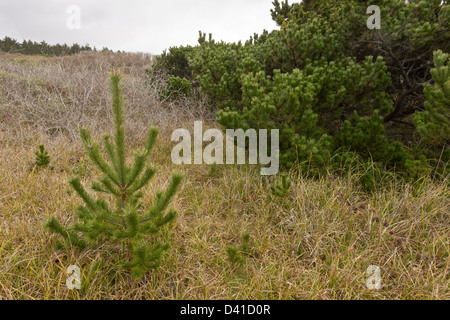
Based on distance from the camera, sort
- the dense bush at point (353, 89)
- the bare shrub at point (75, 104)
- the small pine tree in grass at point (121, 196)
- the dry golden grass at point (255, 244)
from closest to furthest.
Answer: the small pine tree in grass at point (121, 196), the dry golden grass at point (255, 244), the dense bush at point (353, 89), the bare shrub at point (75, 104)

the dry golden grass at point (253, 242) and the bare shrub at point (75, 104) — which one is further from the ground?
the bare shrub at point (75, 104)

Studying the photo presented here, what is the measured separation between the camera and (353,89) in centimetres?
333

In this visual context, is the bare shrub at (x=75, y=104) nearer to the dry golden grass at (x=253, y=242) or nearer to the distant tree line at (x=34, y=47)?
the dry golden grass at (x=253, y=242)

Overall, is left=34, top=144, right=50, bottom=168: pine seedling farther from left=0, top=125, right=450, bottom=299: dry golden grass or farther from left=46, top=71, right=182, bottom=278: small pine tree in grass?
left=46, top=71, right=182, bottom=278: small pine tree in grass

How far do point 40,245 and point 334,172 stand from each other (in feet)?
10.2

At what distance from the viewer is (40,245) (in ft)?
6.78

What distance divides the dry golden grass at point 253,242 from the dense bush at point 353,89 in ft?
1.47

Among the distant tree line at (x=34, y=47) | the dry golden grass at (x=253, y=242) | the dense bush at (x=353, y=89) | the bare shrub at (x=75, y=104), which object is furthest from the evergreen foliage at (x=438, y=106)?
the distant tree line at (x=34, y=47)

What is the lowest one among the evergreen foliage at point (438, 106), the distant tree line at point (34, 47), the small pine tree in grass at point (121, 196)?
the small pine tree in grass at point (121, 196)

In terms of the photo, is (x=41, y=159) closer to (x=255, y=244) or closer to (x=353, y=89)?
(x=255, y=244)

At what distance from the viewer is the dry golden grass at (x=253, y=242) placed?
1871mm

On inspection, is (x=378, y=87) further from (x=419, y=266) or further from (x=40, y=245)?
(x=40, y=245)

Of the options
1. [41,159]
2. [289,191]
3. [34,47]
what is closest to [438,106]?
[289,191]

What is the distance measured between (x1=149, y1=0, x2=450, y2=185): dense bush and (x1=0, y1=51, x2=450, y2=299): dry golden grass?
45 cm
